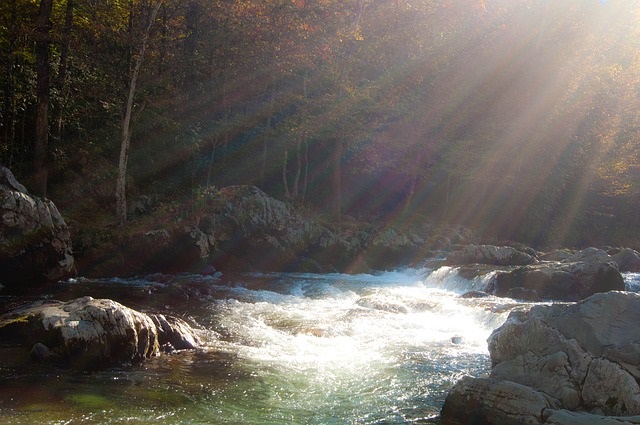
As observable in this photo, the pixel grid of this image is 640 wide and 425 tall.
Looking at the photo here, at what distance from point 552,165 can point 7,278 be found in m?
36.9

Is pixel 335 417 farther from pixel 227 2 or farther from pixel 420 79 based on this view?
pixel 420 79

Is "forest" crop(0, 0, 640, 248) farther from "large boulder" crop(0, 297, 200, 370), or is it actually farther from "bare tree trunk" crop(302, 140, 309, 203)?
"large boulder" crop(0, 297, 200, 370)

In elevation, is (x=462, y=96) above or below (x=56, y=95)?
above

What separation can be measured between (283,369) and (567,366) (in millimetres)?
4940

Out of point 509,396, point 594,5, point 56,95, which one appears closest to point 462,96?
point 594,5

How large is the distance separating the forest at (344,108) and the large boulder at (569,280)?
44.2 feet

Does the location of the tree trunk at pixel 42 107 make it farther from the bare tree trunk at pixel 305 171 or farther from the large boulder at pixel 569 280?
the bare tree trunk at pixel 305 171

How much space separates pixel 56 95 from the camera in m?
24.1

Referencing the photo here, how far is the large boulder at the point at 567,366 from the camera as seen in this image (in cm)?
808

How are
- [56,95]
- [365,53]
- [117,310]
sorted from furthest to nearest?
[365,53]
[56,95]
[117,310]

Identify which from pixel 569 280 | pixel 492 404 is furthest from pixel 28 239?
pixel 569 280

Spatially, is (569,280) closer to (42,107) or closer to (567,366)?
(567,366)

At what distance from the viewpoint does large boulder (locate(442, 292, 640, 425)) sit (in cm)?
808

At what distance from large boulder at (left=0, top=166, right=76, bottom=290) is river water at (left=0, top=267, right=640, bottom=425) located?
3.32ft
